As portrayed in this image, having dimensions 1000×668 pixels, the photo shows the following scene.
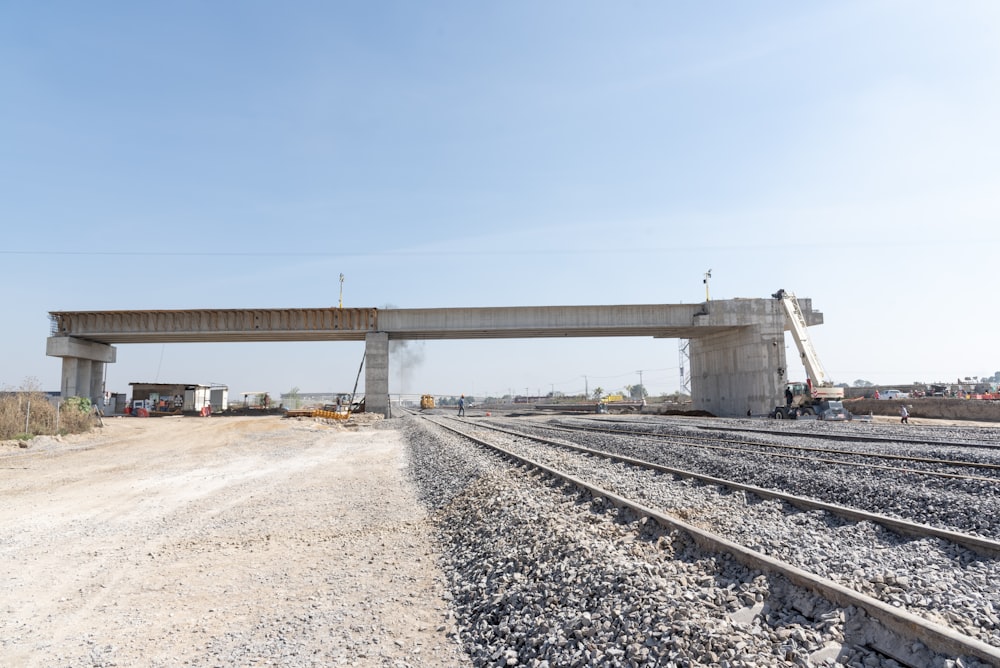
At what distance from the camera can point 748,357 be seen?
43969 mm

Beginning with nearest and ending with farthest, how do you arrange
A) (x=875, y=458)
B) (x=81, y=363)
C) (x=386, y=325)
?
(x=875, y=458)
(x=386, y=325)
(x=81, y=363)

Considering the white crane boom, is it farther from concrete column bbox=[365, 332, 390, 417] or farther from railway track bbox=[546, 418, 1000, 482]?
concrete column bbox=[365, 332, 390, 417]

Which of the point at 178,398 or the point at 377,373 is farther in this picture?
the point at 178,398

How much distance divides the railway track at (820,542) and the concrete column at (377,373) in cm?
3472

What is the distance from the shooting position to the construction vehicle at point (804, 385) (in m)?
35.2

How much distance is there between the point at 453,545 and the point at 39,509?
7.64m

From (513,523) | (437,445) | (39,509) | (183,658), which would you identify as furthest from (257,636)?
(437,445)

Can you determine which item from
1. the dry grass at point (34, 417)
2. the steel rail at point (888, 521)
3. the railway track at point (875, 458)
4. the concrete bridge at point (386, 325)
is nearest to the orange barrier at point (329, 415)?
the concrete bridge at point (386, 325)

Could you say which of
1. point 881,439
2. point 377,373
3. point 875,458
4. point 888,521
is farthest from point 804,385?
point 888,521

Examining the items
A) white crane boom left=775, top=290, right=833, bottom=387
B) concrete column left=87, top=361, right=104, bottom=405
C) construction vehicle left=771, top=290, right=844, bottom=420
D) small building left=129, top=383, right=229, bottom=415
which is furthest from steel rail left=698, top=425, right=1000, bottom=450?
concrete column left=87, top=361, right=104, bottom=405

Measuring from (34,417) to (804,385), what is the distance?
38.8 metres

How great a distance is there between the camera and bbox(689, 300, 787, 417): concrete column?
42250 mm

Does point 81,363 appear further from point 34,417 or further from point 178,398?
point 34,417

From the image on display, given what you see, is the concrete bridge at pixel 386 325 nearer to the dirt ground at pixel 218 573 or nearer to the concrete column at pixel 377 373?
the concrete column at pixel 377 373
